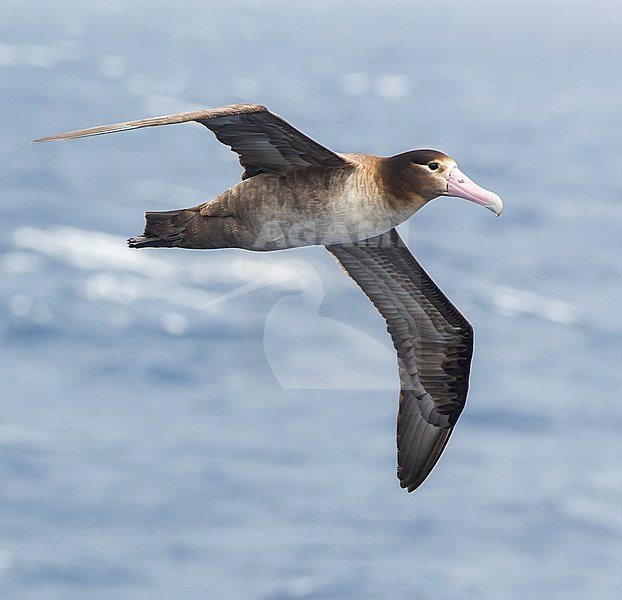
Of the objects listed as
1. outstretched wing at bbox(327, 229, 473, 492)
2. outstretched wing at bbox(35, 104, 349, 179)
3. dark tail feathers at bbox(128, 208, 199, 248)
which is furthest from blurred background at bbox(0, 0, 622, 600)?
outstretched wing at bbox(35, 104, 349, 179)

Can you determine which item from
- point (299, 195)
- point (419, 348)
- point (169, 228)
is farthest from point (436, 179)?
point (419, 348)

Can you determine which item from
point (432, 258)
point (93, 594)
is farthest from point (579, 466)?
point (93, 594)

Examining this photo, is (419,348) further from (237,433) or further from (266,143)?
(237,433)

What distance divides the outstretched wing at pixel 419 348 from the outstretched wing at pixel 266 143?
232cm

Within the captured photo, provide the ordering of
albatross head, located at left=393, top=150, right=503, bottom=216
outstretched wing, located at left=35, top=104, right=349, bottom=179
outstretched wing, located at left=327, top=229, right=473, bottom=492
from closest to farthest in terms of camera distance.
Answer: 1. outstretched wing, located at left=35, top=104, right=349, bottom=179
2. albatross head, located at left=393, top=150, right=503, bottom=216
3. outstretched wing, located at left=327, top=229, right=473, bottom=492

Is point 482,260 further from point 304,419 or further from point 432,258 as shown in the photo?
point 304,419

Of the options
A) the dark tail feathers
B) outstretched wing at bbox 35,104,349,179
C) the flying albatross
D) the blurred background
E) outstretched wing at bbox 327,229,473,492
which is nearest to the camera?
outstretched wing at bbox 35,104,349,179

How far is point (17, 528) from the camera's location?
4899 inches

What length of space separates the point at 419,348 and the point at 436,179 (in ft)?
11.2

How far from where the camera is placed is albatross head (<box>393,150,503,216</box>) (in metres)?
14.1

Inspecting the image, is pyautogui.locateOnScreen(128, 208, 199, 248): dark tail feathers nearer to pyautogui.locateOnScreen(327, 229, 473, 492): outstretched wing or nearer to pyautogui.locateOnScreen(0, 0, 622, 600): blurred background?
pyautogui.locateOnScreen(327, 229, 473, 492): outstretched wing

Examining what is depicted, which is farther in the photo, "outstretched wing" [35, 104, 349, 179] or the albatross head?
the albatross head

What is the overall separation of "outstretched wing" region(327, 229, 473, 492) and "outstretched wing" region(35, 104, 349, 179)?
232cm

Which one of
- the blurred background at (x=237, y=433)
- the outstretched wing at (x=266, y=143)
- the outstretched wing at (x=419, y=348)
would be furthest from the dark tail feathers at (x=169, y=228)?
the blurred background at (x=237, y=433)
